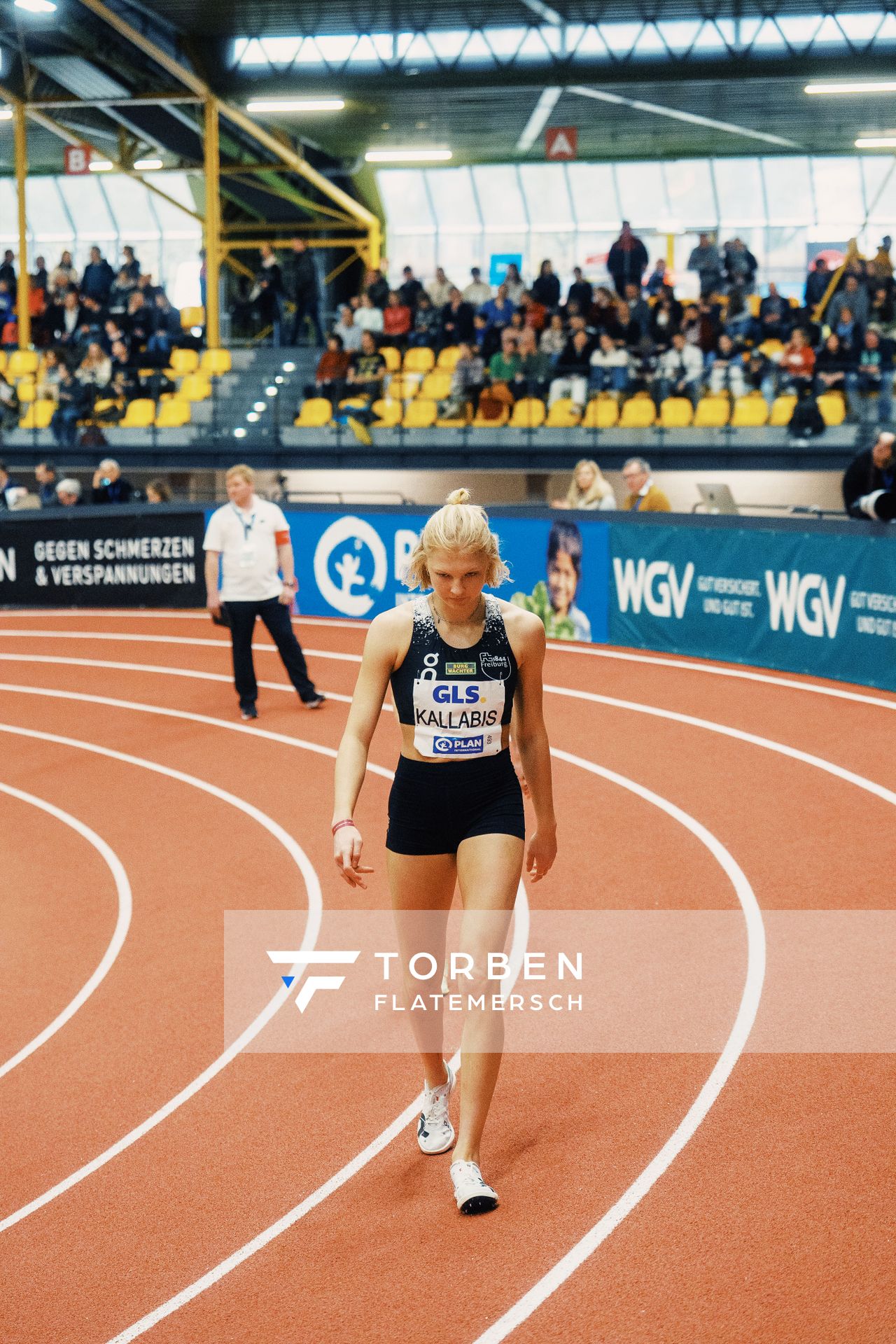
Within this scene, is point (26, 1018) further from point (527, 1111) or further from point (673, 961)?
point (673, 961)

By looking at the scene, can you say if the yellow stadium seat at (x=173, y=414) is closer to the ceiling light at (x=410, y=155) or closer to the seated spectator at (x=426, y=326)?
the seated spectator at (x=426, y=326)

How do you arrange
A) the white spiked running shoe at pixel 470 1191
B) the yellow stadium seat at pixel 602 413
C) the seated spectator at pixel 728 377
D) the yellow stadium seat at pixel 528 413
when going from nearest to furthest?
the white spiked running shoe at pixel 470 1191 < the seated spectator at pixel 728 377 < the yellow stadium seat at pixel 602 413 < the yellow stadium seat at pixel 528 413

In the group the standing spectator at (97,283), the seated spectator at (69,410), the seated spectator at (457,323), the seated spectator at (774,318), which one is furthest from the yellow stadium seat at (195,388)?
the seated spectator at (774,318)

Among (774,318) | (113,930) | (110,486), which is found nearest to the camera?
(113,930)

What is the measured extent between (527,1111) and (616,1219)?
800 millimetres

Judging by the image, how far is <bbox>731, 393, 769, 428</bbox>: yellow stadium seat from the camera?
20141mm

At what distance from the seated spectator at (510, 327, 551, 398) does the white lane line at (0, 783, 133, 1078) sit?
43.3 feet

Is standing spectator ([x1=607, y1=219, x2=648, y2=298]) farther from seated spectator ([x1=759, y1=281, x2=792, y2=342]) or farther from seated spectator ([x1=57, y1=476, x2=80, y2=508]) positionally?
seated spectator ([x1=57, y1=476, x2=80, y2=508])

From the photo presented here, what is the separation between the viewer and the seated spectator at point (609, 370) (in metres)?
20.7

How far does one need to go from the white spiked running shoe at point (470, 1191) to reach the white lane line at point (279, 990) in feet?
4.42

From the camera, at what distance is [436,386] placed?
72.3 feet

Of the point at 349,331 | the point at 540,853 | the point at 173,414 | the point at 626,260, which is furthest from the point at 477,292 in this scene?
the point at 540,853

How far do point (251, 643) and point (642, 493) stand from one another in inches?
205

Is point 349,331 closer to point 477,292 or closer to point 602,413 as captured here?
point 477,292
